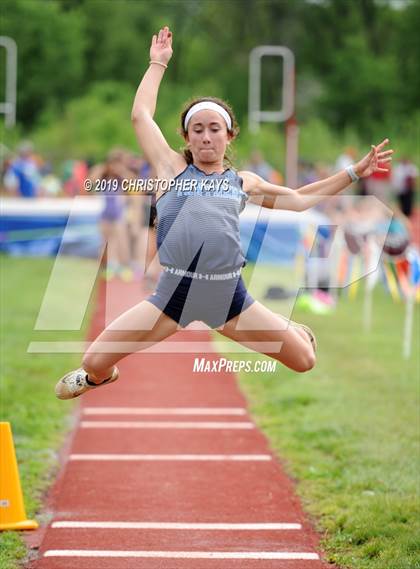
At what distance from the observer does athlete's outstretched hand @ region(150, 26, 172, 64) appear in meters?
5.63

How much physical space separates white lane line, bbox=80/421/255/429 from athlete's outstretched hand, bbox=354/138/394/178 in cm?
385

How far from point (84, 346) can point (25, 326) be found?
1861 mm

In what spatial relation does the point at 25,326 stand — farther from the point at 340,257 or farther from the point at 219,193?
the point at 219,193


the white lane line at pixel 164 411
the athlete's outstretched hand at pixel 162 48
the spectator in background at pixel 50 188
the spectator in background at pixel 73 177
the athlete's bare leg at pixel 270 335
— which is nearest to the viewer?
the athlete's bare leg at pixel 270 335

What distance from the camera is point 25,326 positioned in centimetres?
1390

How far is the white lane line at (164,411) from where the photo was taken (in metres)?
9.66

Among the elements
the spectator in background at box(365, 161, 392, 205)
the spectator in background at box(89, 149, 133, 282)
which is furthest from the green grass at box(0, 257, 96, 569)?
the spectator in background at box(365, 161, 392, 205)

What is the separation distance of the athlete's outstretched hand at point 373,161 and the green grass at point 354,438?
6.64ft

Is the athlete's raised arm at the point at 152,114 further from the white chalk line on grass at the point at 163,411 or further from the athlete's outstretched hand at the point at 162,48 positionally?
the white chalk line on grass at the point at 163,411

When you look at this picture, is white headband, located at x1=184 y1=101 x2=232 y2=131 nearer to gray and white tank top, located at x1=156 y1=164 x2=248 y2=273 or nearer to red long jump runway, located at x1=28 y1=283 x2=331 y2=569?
gray and white tank top, located at x1=156 y1=164 x2=248 y2=273

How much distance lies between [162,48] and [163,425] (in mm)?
4267

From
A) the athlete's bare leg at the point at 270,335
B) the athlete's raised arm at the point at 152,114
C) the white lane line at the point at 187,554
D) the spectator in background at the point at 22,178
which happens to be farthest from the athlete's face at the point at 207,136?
the spectator in background at the point at 22,178

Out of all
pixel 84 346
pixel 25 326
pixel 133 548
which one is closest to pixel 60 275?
pixel 25 326

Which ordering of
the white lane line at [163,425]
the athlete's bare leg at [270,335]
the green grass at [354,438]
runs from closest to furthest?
the athlete's bare leg at [270,335] → the green grass at [354,438] → the white lane line at [163,425]
